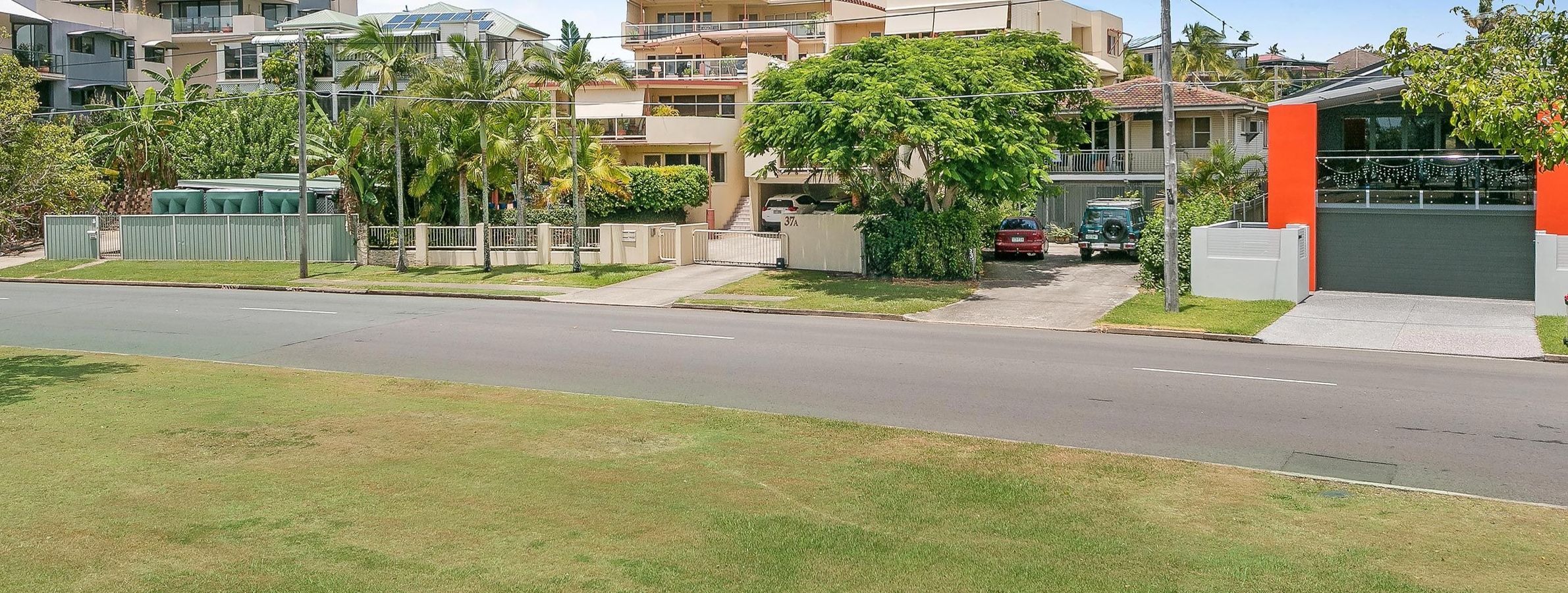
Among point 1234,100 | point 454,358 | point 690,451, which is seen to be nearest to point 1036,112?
point 1234,100

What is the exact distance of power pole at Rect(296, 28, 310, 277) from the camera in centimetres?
3684

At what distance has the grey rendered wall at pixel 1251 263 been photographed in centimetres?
2811

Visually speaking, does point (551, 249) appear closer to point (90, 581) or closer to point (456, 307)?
point (456, 307)

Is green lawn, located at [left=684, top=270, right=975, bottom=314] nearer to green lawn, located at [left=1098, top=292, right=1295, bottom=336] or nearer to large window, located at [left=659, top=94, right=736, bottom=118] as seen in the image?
green lawn, located at [left=1098, top=292, right=1295, bottom=336]

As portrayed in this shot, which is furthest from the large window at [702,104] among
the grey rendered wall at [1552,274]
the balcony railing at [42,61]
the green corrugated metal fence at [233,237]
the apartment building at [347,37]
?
the grey rendered wall at [1552,274]

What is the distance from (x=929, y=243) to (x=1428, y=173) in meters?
11.5

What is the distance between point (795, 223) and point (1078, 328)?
41.7ft

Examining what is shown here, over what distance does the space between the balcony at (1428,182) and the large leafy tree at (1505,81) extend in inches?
355

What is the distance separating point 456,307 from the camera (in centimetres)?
2978

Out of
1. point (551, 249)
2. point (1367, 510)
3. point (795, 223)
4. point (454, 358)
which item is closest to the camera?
point (1367, 510)

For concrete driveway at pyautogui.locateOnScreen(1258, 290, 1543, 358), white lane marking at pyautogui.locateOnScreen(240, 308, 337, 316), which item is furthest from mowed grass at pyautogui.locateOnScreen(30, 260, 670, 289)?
concrete driveway at pyautogui.locateOnScreen(1258, 290, 1543, 358)

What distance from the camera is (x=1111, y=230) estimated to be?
1511 inches

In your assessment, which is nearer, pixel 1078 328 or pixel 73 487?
pixel 73 487

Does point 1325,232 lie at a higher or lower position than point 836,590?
higher
